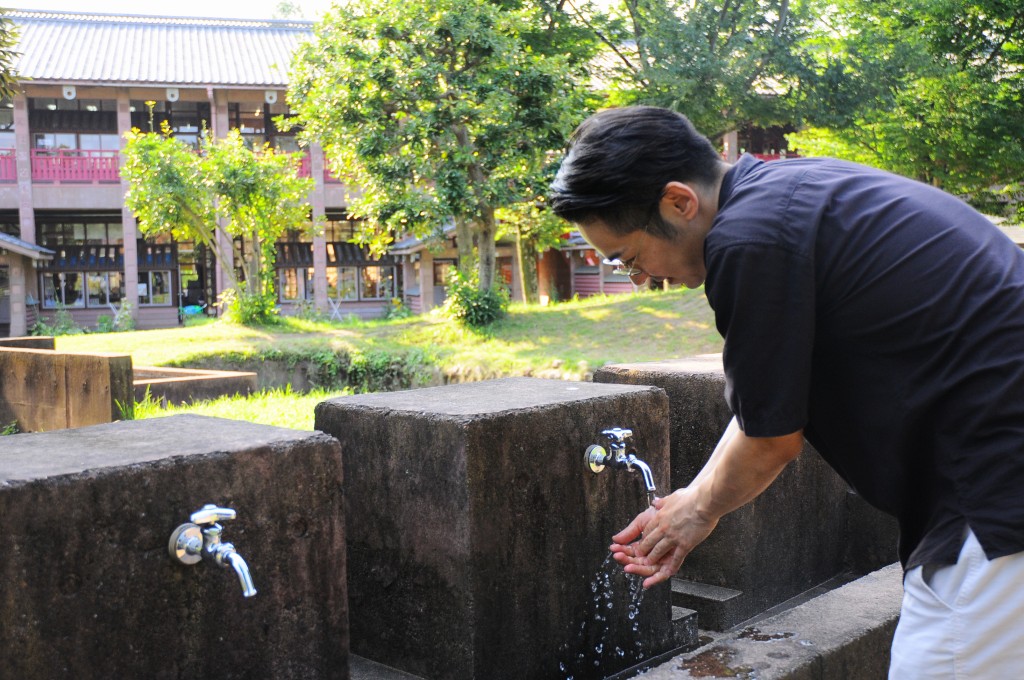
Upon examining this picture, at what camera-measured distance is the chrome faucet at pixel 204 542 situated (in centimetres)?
231

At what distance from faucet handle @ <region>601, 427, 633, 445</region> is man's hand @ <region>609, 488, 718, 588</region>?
2.82ft

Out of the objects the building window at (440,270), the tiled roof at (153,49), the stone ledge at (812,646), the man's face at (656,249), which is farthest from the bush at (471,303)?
the man's face at (656,249)

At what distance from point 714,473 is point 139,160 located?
19176mm

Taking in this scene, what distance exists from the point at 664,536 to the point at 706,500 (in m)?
0.18

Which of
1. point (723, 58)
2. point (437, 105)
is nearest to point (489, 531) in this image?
point (437, 105)

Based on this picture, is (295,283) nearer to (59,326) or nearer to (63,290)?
(63,290)

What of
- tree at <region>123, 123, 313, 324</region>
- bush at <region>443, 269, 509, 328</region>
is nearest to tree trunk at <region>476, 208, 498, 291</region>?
bush at <region>443, 269, 509, 328</region>

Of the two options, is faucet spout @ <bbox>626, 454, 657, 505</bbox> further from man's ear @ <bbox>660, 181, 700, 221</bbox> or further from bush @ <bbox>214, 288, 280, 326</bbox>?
bush @ <bbox>214, 288, 280, 326</bbox>

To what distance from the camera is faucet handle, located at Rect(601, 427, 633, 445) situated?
3.29 meters

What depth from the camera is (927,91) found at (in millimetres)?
13500

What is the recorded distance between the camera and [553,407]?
10.5 ft

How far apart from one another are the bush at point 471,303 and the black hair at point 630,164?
576 inches

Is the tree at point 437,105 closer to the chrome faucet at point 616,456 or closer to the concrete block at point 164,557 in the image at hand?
the chrome faucet at point 616,456

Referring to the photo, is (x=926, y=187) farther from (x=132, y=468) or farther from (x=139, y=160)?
(x=139, y=160)
